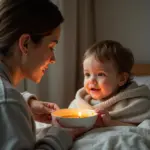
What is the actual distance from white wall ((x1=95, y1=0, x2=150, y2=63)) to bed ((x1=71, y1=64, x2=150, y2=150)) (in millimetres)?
1505

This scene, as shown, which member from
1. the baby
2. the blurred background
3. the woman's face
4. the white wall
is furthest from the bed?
the white wall

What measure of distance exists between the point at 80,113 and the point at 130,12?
1.62 metres

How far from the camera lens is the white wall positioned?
2439mm

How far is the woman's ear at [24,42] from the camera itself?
90 centimetres

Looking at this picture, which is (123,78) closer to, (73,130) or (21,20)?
(73,130)

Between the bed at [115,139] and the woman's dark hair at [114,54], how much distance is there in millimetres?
337

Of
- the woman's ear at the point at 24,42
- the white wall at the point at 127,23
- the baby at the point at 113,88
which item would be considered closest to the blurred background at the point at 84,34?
the white wall at the point at 127,23

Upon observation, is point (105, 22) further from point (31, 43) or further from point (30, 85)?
point (31, 43)

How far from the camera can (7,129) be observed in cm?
73

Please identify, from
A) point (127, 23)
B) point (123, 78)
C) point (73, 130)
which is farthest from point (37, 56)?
point (127, 23)

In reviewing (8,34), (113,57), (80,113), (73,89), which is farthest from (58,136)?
(73,89)

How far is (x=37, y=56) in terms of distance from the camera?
3.14 ft

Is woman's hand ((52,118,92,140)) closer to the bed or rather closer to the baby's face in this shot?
the bed

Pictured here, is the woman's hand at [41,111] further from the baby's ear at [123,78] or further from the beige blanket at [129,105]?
the baby's ear at [123,78]
